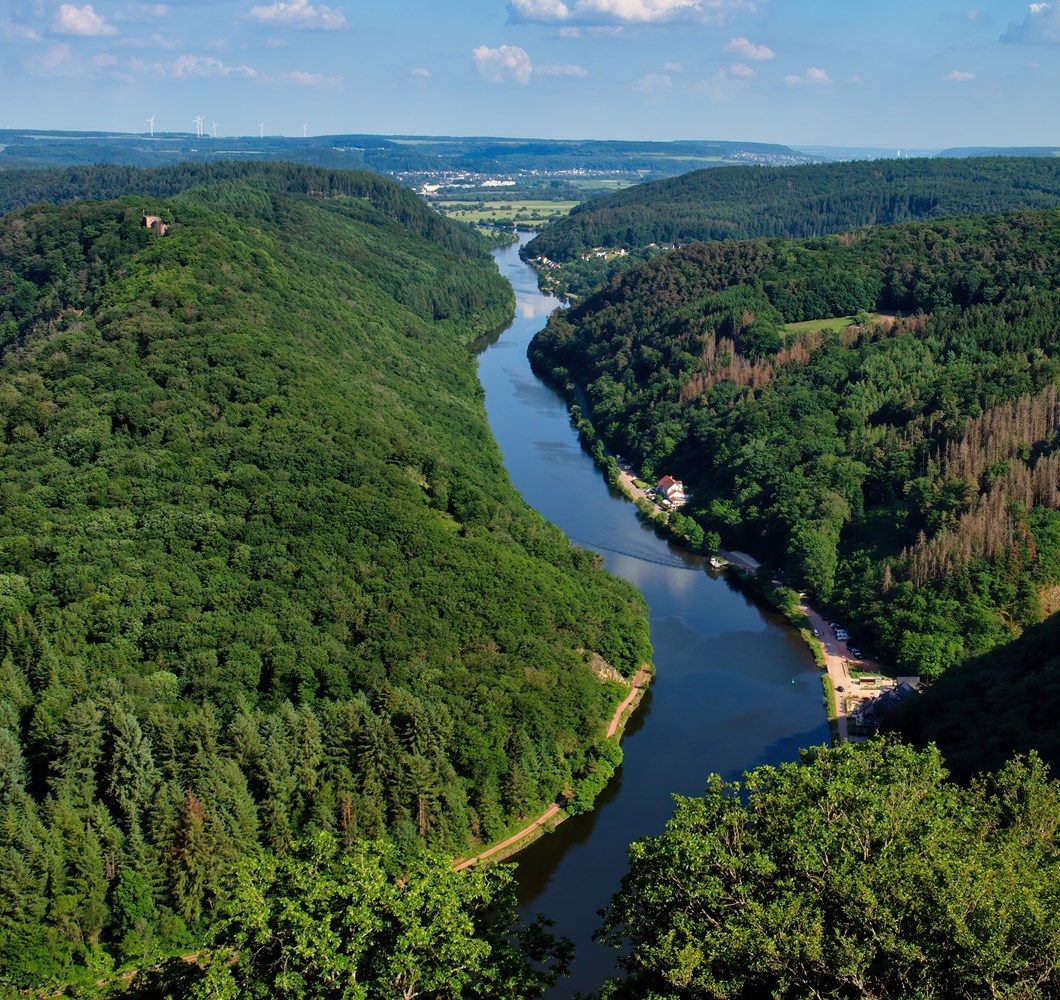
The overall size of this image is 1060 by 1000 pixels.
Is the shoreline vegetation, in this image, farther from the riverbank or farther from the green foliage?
the green foliage

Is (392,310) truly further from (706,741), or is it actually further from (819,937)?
(819,937)

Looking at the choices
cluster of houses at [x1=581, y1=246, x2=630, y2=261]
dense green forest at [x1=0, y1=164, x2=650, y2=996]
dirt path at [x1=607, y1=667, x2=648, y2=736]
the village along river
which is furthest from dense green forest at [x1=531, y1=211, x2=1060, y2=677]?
cluster of houses at [x1=581, y1=246, x2=630, y2=261]

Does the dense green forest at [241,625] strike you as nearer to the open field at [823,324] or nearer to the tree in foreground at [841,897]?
the tree in foreground at [841,897]

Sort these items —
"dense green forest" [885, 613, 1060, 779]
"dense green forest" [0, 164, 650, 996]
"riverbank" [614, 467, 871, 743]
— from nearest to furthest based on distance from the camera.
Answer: "dense green forest" [0, 164, 650, 996], "dense green forest" [885, 613, 1060, 779], "riverbank" [614, 467, 871, 743]

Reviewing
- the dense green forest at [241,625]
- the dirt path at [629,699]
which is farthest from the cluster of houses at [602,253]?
the dirt path at [629,699]

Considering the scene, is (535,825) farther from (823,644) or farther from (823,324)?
(823,324)

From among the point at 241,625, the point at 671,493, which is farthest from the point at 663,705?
the point at 671,493
